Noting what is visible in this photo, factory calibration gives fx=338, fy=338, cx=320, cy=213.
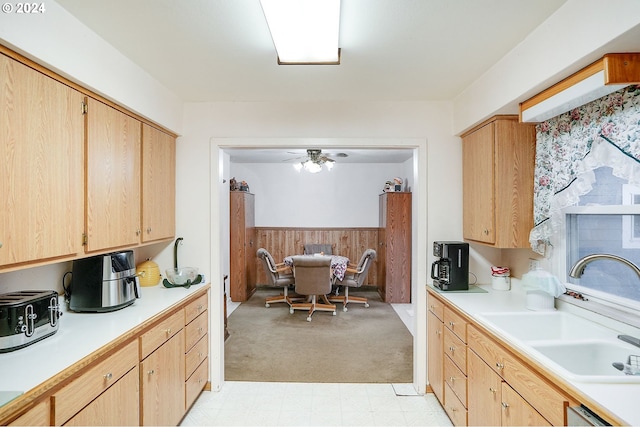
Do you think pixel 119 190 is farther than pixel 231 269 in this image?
No

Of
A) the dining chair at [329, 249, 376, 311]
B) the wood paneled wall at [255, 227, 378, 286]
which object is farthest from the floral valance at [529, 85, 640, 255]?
the wood paneled wall at [255, 227, 378, 286]

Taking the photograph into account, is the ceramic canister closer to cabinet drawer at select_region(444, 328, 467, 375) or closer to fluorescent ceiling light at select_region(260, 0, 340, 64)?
fluorescent ceiling light at select_region(260, 0, 340, 64)

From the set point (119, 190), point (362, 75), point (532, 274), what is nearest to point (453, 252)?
point (532, 274)

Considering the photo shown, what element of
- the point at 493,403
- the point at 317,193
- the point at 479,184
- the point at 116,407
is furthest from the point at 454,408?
the point at 317,193

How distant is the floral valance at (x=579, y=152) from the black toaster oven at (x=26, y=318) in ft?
8.53

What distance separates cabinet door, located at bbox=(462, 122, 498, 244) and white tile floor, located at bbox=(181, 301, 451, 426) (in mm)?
1356

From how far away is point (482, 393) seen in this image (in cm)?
180

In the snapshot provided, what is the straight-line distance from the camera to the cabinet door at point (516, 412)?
1347 millimetres

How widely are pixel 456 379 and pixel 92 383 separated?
2.01 m

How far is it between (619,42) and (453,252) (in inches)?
62.2

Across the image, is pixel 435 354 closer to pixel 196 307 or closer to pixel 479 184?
pixel 479 184

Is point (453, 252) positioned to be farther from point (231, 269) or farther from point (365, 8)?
point (231, 269)

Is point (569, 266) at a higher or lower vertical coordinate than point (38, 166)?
lower

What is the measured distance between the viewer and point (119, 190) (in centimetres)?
203
